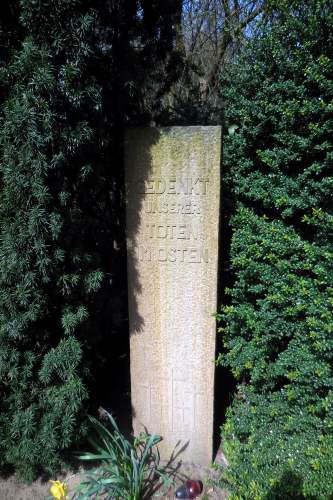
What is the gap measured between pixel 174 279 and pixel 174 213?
45 cm

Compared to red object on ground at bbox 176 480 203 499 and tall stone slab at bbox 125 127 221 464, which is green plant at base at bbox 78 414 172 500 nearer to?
red object on ground at bbox 176 480 203 499

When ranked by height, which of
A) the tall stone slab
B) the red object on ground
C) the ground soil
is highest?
the tall stone slab

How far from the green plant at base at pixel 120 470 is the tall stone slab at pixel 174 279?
0.71ft

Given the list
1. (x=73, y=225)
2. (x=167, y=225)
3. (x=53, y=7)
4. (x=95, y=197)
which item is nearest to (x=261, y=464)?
(x=167, y=225)

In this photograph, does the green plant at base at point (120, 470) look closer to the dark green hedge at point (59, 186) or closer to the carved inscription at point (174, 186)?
the dark green hedge at point (59, 186)

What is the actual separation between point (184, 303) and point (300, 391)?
0.96 metres

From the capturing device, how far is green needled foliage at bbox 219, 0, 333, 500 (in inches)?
82.7

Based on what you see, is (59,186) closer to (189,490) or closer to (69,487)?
(69,487)

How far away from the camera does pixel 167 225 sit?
232cm

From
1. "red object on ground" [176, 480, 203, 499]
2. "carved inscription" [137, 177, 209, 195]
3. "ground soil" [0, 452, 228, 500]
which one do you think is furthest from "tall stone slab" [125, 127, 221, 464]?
"red object on ground" [176, 480, 203, 499]

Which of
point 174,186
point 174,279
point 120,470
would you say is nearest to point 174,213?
point 174,186

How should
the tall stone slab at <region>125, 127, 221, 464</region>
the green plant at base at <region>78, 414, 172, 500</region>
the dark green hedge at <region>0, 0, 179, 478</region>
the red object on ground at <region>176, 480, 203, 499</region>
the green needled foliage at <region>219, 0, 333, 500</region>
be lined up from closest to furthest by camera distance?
the dark green hedge at <region>0, 0, 179, 478</region>
the green needled foliage at <region>219, 0, 333, 500</region>
the tall stone slab at <region>125, 127, 221, 464</region>
the green plant at base at <region>78, 414, 172, 500</region>
the red object on ground at <region>176, 480, 203, 499</region>

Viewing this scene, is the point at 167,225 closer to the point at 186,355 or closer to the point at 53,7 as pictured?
the point at 186,355

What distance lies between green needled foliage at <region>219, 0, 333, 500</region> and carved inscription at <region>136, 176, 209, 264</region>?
375mm
